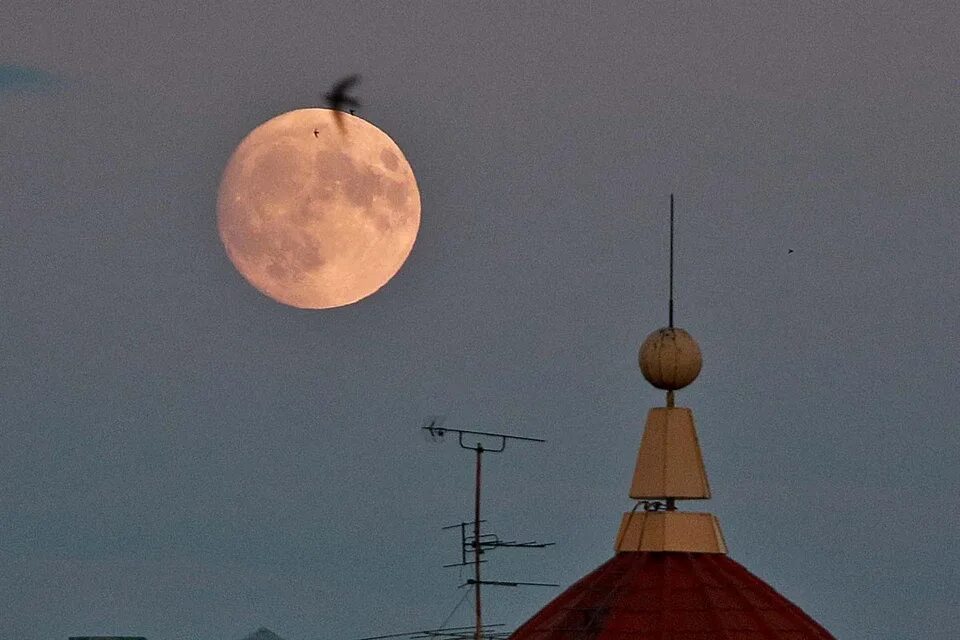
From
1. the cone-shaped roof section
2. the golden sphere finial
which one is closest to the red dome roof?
the cone-shaped roof section

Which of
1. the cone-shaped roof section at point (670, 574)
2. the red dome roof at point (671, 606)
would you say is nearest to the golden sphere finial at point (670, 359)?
the cone-shaped roof section at point (670, 574)

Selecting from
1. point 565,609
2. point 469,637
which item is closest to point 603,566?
point 565,609

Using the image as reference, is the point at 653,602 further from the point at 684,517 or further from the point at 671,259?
the point at 671,259

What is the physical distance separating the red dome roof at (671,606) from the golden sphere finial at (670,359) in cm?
450

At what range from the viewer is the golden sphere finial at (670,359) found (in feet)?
214

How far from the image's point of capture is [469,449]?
235ft

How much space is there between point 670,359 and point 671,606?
6.52m

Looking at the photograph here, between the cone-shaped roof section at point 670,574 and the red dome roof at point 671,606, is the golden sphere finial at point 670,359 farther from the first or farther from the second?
the red dome roof at point 671,606

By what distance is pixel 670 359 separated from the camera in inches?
2569

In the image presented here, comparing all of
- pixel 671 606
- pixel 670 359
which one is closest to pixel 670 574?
pixel 671 606

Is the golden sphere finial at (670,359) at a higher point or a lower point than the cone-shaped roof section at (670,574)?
higher

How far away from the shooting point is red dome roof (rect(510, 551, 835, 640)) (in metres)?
62.2

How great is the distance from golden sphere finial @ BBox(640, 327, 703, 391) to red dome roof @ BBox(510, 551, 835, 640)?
4.50 meters

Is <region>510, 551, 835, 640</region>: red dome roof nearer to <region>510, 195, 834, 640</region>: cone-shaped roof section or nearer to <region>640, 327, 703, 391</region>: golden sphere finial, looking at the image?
<region>510, 195, 834, 640</region>: cone-shaped roof section
